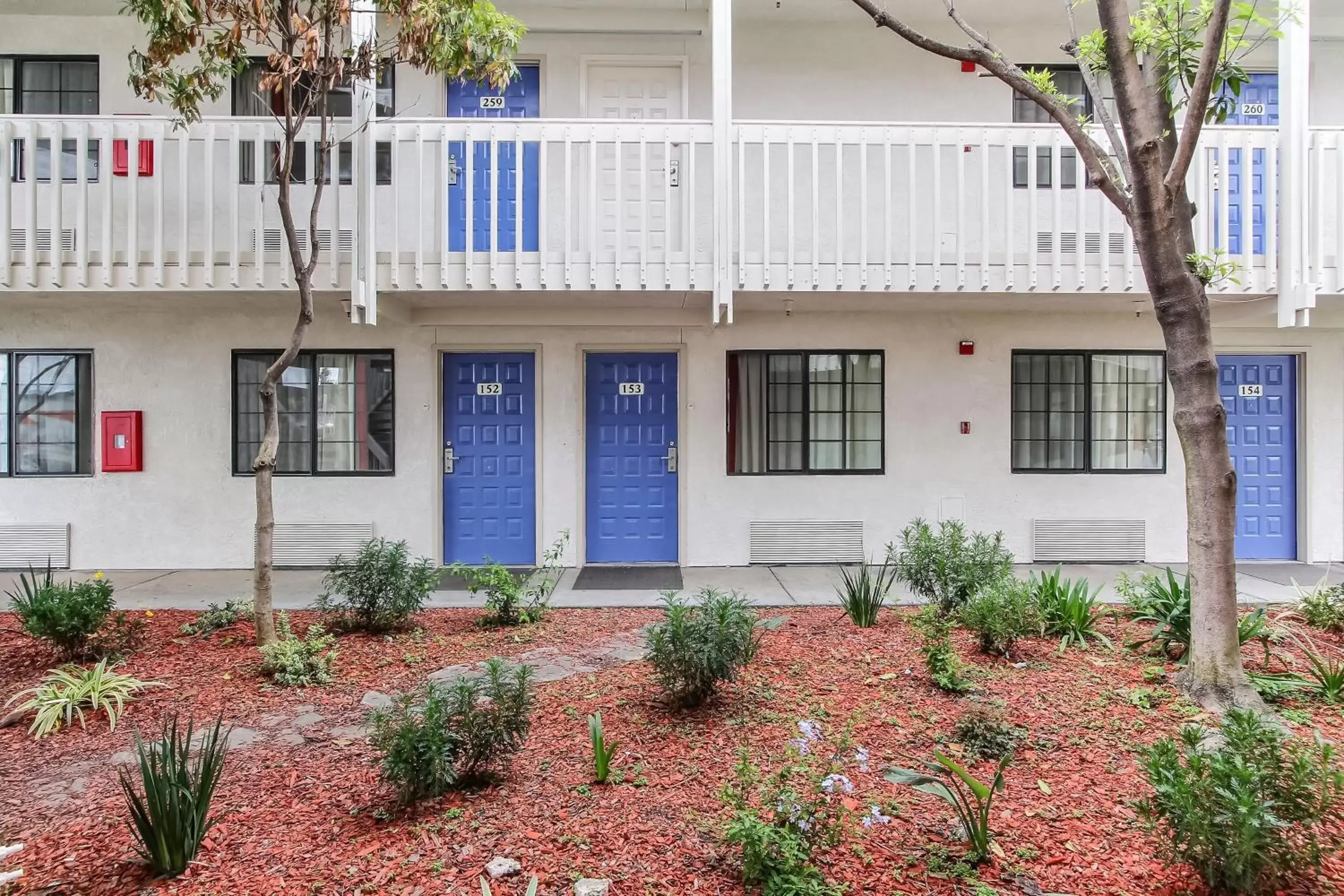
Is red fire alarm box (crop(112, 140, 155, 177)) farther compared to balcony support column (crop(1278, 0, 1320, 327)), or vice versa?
red fire alarm box (crop(112, 140, 155, 177))

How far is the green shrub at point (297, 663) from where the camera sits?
454cm

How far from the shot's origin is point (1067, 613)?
4934 millimetres

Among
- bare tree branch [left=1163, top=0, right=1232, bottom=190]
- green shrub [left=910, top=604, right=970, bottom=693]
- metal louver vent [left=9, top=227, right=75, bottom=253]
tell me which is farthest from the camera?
metal louver vent [left=9, top=227, right=75, bottom=253]

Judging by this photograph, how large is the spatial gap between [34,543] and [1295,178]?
13374mm

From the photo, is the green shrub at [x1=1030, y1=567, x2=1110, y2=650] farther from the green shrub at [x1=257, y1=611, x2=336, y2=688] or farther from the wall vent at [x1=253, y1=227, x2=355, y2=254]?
the wall vent at [x1=253, y1=227, x2=355, y2=254]

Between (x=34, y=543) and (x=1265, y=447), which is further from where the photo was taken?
(x=1265, y=447)

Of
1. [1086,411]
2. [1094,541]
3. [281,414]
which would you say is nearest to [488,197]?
[281,414]

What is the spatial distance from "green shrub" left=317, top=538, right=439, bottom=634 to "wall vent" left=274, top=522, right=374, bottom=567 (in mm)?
2568

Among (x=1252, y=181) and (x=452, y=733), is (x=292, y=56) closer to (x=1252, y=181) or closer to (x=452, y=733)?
(x=452, y=733)

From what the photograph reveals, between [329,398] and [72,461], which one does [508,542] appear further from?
[72,461]

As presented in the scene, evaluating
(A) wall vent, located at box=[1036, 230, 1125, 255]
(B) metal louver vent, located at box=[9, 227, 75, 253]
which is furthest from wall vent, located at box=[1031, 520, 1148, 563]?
(B) metal louver vent, located at box=[9, 227, 75, 253]

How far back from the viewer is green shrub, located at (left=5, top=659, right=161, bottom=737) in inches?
155

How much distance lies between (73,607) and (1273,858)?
247 inches

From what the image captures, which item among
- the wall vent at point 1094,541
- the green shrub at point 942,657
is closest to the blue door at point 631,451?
the green shrub at point 942,657
